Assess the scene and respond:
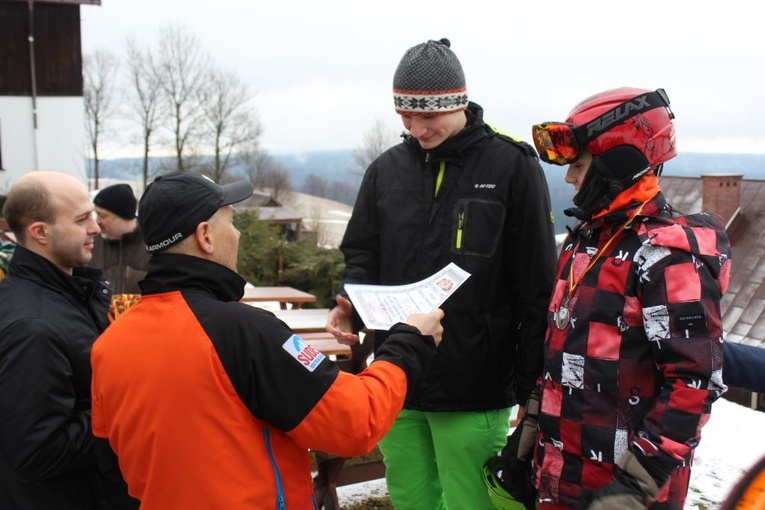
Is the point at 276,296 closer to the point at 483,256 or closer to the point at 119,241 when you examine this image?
the point at 119,241

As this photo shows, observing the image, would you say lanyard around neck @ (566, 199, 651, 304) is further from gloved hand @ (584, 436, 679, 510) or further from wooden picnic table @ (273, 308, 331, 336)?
wooden picnic table @ (273, 308, 331, 336)

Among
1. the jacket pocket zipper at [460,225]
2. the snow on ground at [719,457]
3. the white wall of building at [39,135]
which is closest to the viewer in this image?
the jacket pocket zipper at [460,225]

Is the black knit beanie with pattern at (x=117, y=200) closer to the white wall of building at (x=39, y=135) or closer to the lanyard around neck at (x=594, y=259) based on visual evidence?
the lanyard around neck at (x=594, y=259)

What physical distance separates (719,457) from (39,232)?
14.6 feet

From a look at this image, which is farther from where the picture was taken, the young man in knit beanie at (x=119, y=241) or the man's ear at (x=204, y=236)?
the young man in knit beanie at (x=119, y=241)

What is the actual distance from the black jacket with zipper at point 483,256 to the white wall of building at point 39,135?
2476 cm

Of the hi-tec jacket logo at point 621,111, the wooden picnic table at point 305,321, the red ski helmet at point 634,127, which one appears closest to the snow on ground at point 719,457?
the wooden picnic table at point 305,321

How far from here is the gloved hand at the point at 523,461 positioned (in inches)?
93.4

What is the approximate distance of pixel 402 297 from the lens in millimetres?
2592

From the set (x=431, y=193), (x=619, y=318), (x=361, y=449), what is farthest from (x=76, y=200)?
(x=619, y=318)

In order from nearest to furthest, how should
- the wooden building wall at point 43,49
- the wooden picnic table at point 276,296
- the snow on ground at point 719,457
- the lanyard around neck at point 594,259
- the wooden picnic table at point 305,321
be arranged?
the lanyard around neck at point 594,259
the snow on ground at point 719,457
the wooden picnic table at point 305,321
the wooden picnic table at point 276,296
the wooden building wall at point 43,49

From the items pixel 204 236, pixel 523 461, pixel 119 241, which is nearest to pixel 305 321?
pixel 119 241

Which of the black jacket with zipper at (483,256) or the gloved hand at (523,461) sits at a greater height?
the black jacket with zipper at (483,256)

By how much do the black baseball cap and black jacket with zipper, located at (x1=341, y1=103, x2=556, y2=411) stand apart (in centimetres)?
103
